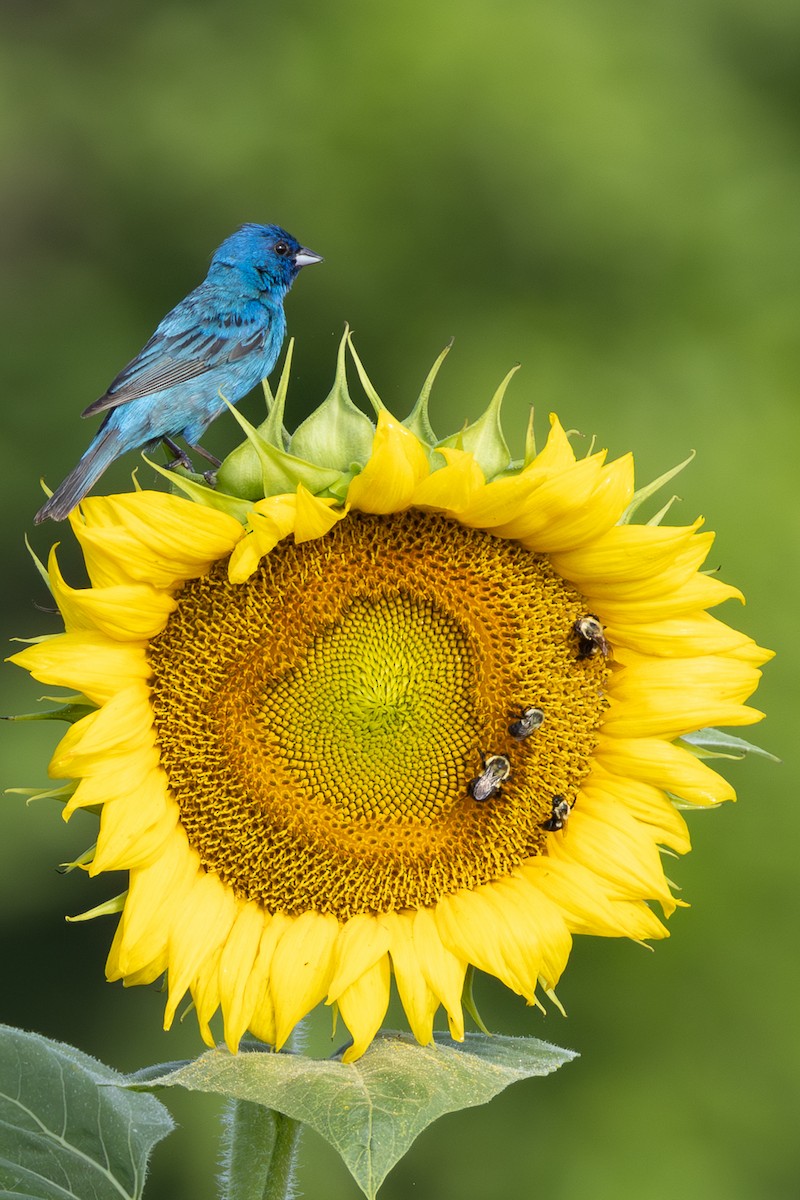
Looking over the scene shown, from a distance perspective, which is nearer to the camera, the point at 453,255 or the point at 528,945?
the point at 528,945

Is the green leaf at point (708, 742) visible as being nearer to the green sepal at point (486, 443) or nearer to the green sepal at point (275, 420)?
the green sepal at point (486, 443)

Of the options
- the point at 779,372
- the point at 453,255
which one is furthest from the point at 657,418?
the point at 453,255

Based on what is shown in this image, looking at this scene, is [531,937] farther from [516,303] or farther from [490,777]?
[516,303]

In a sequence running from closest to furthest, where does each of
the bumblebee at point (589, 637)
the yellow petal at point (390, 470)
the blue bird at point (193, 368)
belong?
the yellow petal at point (390, 470) → the bumblebee at point (589, 637) → the blue bird at point (193, 368)

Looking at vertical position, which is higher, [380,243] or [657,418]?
[380,243]

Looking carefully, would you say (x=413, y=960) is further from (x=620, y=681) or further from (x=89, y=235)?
(x=89, y=235)

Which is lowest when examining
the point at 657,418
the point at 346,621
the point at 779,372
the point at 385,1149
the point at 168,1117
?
the point at 168,1117

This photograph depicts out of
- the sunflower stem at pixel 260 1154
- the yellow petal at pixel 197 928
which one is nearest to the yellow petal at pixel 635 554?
the yellow petal at pixel 197 928
